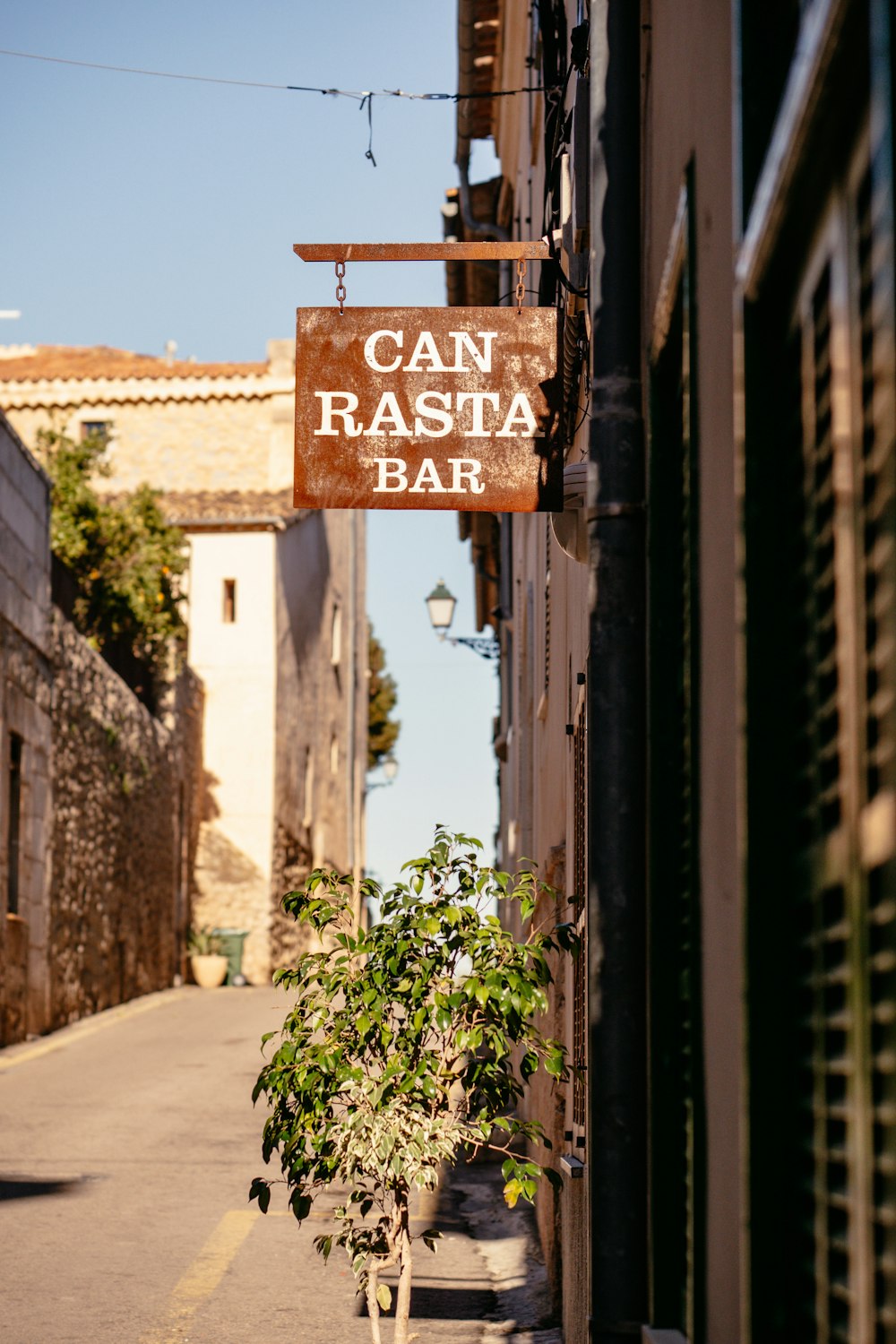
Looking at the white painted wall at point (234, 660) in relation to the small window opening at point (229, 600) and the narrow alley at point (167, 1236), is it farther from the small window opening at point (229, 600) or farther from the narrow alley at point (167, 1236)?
the narrow alley at point (167, 1236)

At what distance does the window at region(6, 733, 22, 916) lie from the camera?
51.8 ft

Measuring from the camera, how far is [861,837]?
1809mm

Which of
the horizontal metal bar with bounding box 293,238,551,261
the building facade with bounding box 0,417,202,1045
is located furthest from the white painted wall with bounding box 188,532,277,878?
the horizontal metal bar with bounding box 293,238,551,261

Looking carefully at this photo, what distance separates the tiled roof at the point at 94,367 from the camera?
3369 centimetres

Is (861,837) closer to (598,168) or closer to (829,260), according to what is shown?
(829,260)

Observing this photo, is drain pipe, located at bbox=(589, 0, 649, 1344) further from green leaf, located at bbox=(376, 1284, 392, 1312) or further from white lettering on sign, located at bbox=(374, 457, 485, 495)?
green leaf, located at bbox=(376, 1284, 392, 1312)

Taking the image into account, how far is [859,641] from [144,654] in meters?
23.1

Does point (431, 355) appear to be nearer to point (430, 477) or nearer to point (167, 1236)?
point (430, 477)

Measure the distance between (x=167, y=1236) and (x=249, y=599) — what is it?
20596 millimetres

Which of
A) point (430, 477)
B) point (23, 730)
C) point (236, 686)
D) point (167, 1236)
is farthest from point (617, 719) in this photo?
point (236, 686)

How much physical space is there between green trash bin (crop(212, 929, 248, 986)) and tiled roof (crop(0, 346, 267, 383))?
11897mm

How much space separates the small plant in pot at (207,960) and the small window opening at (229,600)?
16.9 feet

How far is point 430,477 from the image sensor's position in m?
5.16

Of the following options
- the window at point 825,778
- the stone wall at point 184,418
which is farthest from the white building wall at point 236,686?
the window at point 825,778
